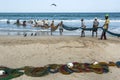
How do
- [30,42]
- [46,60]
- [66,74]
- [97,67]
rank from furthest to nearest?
[30,42], [46,60], [97,67], [66,74]

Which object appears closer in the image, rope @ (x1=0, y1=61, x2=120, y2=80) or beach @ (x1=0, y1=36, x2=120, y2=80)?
rope @ (x1=0, y1=61, x2=120, y2=80)

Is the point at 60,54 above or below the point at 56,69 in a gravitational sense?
above

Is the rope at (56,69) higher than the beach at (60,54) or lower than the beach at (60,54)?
lower

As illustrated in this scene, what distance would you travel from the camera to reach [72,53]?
13898 millimetres

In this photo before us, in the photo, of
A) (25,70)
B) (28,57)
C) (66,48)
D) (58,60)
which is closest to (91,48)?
(66,48)

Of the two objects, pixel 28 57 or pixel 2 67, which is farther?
pixel 28 57

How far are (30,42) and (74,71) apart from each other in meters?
4.71

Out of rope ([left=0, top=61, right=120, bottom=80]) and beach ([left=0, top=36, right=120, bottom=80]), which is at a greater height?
beach ([left=0, top=36, right=120, bottom=80])

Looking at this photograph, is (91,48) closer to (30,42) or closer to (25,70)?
(30,42)

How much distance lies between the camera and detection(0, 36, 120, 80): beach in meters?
11.2

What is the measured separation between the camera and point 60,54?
13.7 metres

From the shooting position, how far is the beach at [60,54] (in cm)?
1122

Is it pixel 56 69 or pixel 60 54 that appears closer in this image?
pixel 56 69

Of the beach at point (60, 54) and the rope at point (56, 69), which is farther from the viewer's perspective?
the beach at point (60, 54)
